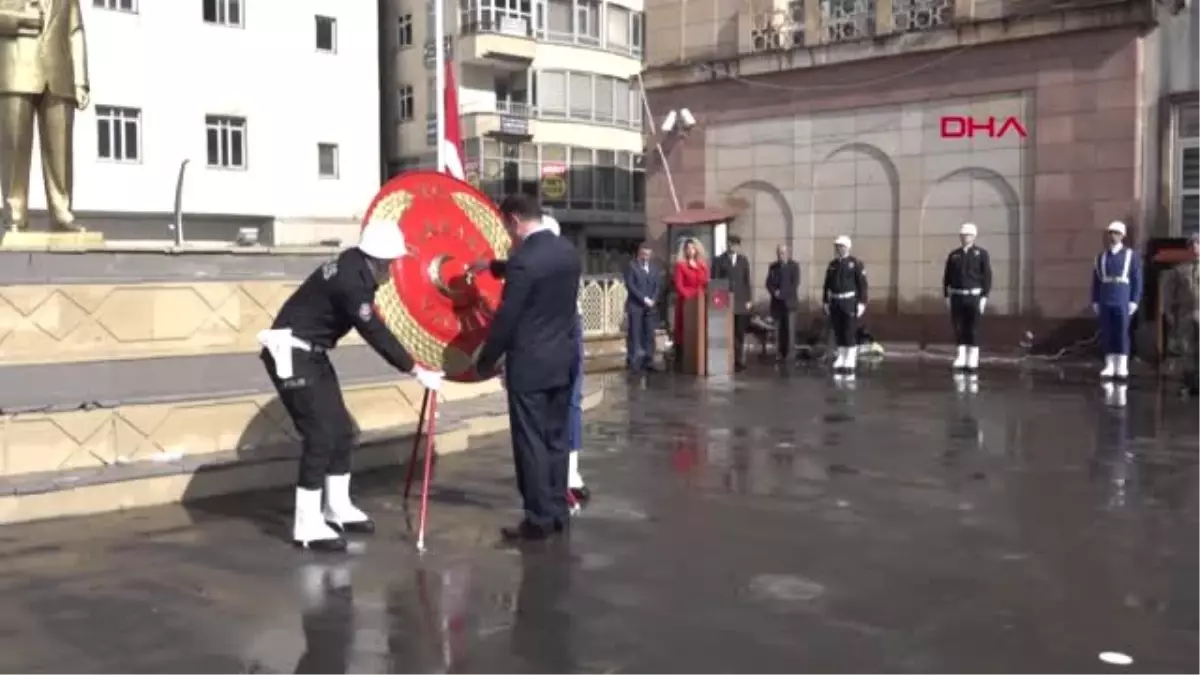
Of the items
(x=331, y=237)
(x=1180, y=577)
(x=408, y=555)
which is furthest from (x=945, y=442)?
(x=331, y=237)

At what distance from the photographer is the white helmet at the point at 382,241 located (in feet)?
21.3

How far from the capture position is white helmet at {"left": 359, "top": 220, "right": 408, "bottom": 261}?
6.49m

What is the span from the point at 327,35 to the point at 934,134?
24575mm

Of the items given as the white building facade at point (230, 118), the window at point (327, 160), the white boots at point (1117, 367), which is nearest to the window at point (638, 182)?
the white building facade at point (230, 118)

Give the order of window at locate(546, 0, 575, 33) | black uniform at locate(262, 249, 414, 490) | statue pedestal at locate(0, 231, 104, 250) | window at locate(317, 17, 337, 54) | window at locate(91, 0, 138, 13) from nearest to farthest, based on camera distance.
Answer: black uniform at locate(262, 249, 414, 490)
statue pedestal at locate(0, 231, 104, 250)
window at locate(91, 0, 138, 13)
window at locate(317, 17, 337, 54)
window at locate(546, 0, 575, 33)

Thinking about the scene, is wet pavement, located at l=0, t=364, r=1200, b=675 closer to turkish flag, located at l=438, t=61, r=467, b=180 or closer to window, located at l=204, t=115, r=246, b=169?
turkish flag, located at l=438, t=61, r=467, b=180

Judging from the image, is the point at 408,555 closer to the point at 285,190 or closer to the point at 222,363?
the point at 222,363

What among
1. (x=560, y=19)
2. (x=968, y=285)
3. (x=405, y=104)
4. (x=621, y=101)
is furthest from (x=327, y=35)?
(x=968, y=285)

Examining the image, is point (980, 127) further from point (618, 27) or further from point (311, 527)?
point (618, 27)

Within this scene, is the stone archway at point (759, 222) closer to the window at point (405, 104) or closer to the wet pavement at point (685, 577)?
the wet pavement at point (685, 577)

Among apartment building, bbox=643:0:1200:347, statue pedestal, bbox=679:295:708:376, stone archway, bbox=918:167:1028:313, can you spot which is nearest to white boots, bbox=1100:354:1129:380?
apartment building, bbox=643:0:1200:347

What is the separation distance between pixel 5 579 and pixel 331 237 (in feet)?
107

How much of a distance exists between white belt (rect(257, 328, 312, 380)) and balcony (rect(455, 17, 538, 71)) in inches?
1540

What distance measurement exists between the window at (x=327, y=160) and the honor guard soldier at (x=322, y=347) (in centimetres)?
3264
